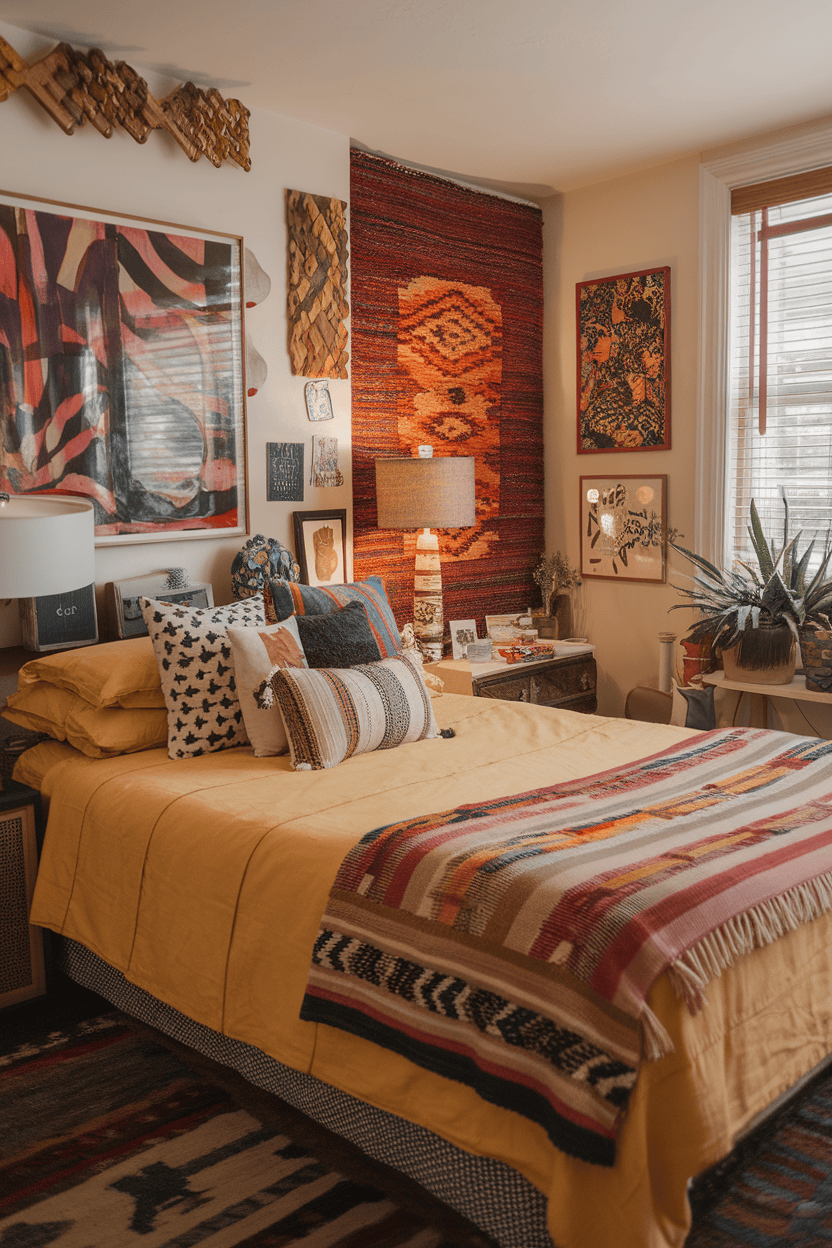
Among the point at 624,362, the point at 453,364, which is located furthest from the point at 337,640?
the point at 624,362

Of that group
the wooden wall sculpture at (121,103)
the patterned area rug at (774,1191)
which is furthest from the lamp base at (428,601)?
the patterned area rug at (774,1191)

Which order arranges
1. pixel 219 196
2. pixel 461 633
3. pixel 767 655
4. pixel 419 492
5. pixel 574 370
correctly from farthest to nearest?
pixel 574 370
pixel 461 633
pixel 419 492
pixel 767 655
pixel 219 196

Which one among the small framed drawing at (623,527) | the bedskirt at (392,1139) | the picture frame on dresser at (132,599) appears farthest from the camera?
the small framed drawing at (623,527)

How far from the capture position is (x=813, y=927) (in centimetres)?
194

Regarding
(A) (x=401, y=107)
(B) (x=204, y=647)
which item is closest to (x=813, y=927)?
(B) (x=204, y=647)

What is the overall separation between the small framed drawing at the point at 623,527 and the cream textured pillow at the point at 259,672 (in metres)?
2.18

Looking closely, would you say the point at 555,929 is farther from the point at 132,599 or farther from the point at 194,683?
the point at 132,599

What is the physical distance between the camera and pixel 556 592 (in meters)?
4.97

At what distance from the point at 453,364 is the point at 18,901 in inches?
116

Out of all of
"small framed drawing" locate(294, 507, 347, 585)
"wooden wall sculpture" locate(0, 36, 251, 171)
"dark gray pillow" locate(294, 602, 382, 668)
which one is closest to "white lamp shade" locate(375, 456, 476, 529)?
"small framed drawing" locate(294, 507, 347, 585)

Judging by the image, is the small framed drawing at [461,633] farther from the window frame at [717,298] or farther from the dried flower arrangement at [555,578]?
the window frame at [717,298]

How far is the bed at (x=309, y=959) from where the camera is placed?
5.16ft

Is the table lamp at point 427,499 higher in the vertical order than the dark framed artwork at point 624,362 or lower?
lower

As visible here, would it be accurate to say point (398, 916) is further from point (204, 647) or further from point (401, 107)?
point (401, 107)
